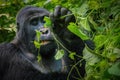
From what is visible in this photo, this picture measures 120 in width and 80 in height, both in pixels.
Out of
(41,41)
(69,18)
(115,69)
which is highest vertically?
(69,18)

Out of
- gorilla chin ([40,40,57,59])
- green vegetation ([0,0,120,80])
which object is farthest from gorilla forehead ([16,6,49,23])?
green vegetation ([0,0,120,80])

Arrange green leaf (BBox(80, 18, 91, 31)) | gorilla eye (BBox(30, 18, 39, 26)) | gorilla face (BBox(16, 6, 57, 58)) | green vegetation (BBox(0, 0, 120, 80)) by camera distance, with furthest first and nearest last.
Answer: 1. gorilla eye (BBox(30, 18, 39, 26))
2. gorilla face (BBox(16, 6, 57, 58))
3. green leaf (BBox(80, 18, 91, 31))
4. green vegetation (BBox(0, 0, 120, 80))

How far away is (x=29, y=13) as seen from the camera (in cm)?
359

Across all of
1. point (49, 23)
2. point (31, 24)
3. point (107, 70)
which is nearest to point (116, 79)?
point (107, 70)

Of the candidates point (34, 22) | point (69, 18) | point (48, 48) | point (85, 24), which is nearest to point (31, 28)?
point (34, 22)

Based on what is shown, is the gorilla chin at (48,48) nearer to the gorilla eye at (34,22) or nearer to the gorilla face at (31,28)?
the gorilla face at (31,28)

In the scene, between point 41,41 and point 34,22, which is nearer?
point 41,41

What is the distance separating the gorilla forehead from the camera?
3.55m

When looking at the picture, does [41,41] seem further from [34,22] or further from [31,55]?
[34,22]

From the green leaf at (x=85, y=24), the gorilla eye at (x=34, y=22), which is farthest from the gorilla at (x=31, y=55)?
the green leaf at (x=85, y=24)

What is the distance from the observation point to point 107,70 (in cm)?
163

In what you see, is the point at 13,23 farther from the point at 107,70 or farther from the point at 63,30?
the point at 107,70

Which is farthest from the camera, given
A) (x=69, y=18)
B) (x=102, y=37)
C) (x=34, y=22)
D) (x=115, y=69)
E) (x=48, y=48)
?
(x=34, y=22)

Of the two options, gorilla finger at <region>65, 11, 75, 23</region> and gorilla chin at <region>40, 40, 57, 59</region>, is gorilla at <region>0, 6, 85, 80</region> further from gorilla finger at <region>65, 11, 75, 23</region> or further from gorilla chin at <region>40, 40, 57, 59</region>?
gorilla finger at <region>65, 11, 75, 23</region>
